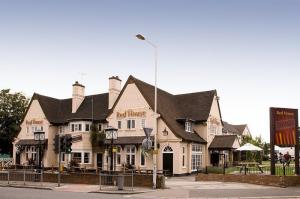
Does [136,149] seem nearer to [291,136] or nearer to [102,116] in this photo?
[102,116]

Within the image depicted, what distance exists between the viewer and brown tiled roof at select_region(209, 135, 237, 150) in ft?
146

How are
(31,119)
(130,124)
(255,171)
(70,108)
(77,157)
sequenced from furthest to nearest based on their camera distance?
1. (70,108)
2. (31,119)
3. (77,157)
4. (130,124)
5. (255,171)

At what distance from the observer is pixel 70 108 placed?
5275 cm

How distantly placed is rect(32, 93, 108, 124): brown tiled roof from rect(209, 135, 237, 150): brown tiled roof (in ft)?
41.6

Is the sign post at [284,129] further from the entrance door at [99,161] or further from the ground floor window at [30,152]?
the ground floor window at [30,152]

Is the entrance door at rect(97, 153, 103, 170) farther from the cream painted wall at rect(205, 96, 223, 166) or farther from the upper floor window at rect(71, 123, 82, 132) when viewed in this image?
the cream painted wall at rect(205, 96, 223, 166)

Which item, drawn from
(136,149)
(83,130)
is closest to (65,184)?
(136,149)

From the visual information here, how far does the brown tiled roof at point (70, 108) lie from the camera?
157ft

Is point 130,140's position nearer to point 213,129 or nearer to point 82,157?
point 82,157

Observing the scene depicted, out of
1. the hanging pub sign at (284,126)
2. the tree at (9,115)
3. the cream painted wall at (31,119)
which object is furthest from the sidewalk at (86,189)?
the tree at (9,115)

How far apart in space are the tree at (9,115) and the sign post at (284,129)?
41.1 meters

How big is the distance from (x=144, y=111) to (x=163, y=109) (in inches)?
79.4

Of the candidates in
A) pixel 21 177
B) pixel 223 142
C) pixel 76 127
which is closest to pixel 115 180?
pixel 21 177

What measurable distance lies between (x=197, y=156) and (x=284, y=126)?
16.8m
